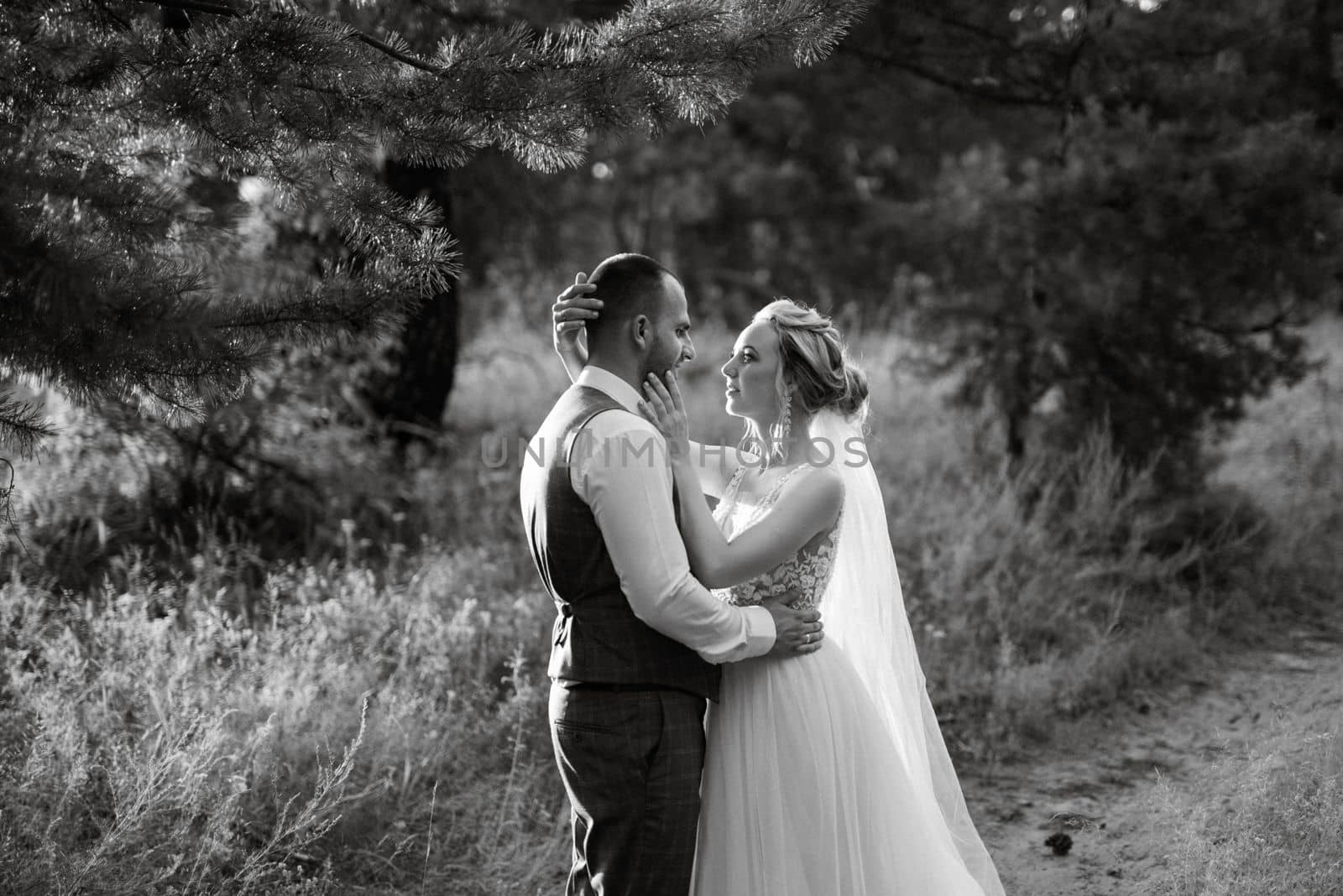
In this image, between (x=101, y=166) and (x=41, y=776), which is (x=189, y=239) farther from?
(x=41, y=776)

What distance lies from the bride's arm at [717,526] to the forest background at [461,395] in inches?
35.7

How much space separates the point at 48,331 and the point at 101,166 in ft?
1.86

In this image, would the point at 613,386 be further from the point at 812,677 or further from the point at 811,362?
the point at 812,677

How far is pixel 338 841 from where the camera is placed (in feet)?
13.4

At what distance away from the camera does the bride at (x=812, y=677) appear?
3.11 m

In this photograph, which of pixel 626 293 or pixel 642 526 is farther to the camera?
pixel 626 293

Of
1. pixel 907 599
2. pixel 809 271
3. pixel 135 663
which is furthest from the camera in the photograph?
pixel 809 271

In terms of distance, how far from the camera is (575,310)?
303cm

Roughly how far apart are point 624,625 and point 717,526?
15.1 inches

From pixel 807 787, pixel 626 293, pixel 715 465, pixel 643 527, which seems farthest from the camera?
pixel 715 465

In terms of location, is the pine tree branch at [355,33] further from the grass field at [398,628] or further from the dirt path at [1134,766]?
the dirt path at [1134,766]

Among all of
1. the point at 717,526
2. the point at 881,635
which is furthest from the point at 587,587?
the point at 881,635

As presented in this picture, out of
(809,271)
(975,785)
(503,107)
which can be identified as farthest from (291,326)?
(809,271)

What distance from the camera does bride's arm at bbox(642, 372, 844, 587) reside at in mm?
2979
